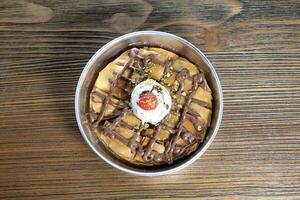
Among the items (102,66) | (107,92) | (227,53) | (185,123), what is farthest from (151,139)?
(227,53)

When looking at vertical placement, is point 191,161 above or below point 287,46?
below

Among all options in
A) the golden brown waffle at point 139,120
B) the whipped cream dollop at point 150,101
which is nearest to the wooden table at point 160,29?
the golden brown waffle at point 139,120

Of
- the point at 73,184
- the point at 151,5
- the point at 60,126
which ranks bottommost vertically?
the point at 73,184

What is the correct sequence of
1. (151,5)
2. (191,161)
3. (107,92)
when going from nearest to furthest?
1. (191,161)
2. (107,92)
3. (151,5)

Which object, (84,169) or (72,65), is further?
(72,65)

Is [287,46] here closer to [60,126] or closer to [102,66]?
[102,66]

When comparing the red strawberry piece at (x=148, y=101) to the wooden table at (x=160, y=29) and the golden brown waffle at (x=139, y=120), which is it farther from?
the wooden table at (x=160, y=29)

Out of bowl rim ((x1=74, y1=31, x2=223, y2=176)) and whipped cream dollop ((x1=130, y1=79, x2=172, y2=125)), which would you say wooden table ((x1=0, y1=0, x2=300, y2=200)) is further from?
whipped cream dollop ((x1=130, y1=79, x2=172, y2=125))

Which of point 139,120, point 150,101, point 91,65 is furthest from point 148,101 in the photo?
point 91,65
